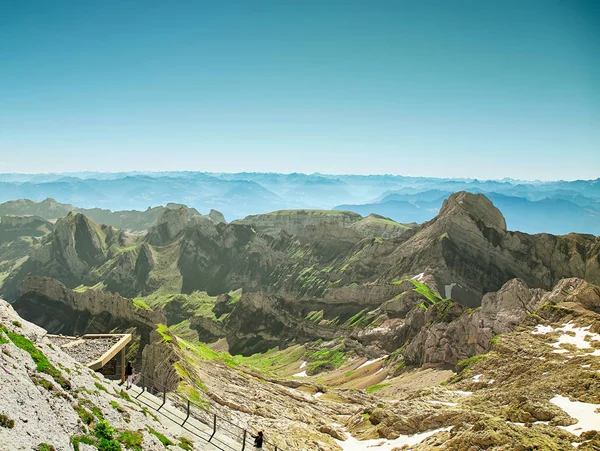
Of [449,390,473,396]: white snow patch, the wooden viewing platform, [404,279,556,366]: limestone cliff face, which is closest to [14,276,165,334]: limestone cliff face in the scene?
[404,279,556,366]: limestone cliff face

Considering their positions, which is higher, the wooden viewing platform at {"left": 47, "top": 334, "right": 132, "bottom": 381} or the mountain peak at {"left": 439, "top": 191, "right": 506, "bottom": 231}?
the mountain peak at {"left": 439, "top": 191, "right": 506, "bottom": 231}

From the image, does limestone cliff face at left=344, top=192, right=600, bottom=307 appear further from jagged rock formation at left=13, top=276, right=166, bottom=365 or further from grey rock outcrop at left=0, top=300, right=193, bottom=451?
grey rock outcrop at left=0, top=300, right=193, bottom=451

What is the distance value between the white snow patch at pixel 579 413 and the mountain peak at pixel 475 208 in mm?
139561

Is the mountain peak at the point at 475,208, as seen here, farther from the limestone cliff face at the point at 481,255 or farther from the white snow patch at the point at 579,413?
the white snow patch at the point at 579,413

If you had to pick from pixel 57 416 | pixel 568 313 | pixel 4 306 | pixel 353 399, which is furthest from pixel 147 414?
pixel 568 313

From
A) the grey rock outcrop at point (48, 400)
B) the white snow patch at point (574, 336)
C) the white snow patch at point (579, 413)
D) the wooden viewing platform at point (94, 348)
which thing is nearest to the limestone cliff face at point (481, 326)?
the white snow patch at point (574, 336)

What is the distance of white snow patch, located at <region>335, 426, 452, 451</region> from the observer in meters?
48.7

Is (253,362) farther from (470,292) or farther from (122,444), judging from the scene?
(122,444)

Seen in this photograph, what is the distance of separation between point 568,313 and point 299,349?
9668cm

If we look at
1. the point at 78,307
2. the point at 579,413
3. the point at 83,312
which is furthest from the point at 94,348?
the point at 78,307

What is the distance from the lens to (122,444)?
24.4 meters

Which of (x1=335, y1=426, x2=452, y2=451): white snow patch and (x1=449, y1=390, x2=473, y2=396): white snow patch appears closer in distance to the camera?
(x1=335, y1=426, x2=452, y2=451): white snow patch

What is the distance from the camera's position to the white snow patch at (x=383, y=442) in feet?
160

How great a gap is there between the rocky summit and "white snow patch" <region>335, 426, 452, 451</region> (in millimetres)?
289
